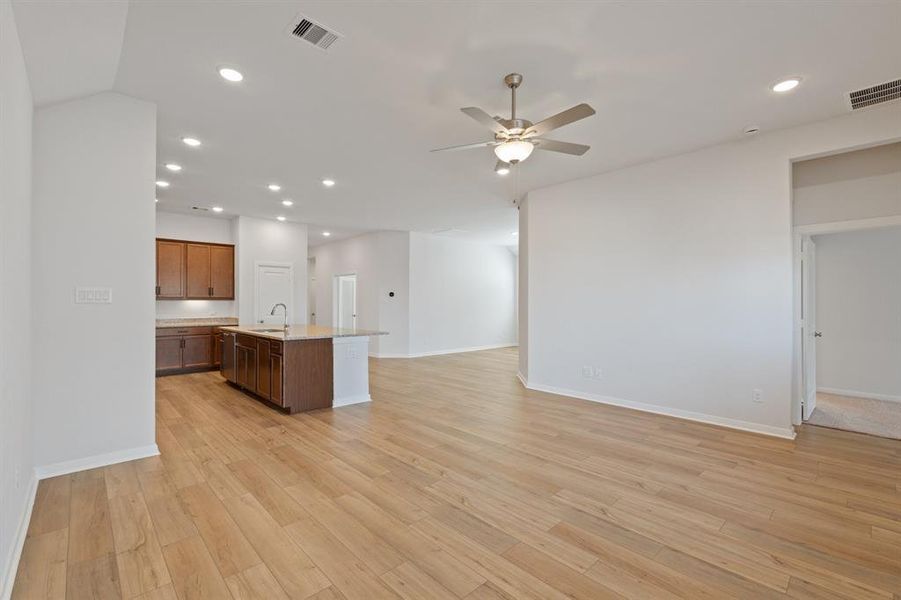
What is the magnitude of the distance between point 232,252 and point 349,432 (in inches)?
217

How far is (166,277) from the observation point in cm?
704

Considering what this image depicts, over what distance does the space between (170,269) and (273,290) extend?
5.63ft

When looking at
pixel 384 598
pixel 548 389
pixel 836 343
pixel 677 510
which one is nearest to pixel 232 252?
pixel 548 389

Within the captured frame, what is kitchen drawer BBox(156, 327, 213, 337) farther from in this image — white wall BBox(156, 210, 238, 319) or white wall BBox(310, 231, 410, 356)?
white wall BBox(310, 231, 410, 356)

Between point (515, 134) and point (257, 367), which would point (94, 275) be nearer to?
point (257, 367)

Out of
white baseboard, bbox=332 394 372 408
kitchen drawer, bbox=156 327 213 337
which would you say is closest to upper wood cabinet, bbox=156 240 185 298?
kitchen drawer, bbox=156 327 213 337

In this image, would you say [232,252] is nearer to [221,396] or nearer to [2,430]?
[221,396]

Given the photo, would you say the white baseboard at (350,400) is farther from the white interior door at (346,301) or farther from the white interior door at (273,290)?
the white interior door at (346,301)

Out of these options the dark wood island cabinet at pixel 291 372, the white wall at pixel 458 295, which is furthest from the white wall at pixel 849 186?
the white wall at pixel 458 295

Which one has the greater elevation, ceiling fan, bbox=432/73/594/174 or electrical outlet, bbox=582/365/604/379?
ceiling fan, bbox=432/73/594/174

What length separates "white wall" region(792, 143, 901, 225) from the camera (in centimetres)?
373

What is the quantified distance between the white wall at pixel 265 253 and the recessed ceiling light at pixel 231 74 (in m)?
5.18

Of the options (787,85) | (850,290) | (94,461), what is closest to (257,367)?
(94,461)

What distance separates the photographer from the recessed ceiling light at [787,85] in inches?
118
